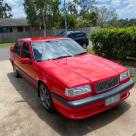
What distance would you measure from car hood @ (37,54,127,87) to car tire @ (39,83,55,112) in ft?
1.48

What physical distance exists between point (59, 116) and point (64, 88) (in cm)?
98

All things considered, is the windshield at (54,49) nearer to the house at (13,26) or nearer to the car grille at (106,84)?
the car grille at (106,84)

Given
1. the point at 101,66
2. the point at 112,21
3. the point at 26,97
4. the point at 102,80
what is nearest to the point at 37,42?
the point at 26,97

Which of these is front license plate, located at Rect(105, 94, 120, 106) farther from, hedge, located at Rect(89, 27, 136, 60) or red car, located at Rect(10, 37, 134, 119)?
hedge, located at Rect(89, 27, 136, 60)

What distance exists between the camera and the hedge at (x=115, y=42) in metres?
8.33

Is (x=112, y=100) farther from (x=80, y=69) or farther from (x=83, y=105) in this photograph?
(x=80, y=69)

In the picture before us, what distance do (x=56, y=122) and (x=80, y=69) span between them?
3.95 feet

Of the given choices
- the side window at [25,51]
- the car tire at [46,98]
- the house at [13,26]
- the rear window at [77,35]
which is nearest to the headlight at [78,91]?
the car tire at [46,98]

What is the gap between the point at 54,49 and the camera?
5.77 m

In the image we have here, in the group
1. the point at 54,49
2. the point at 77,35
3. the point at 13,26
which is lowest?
the point at 13,26

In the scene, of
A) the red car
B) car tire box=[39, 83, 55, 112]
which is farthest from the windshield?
car tire box=[39, 83, 55, 112]

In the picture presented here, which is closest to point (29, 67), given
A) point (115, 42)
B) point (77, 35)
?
point (115, 42)

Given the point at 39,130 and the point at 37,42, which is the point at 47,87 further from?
the point at 37,42

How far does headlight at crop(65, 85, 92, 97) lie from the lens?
3973 millimetres
